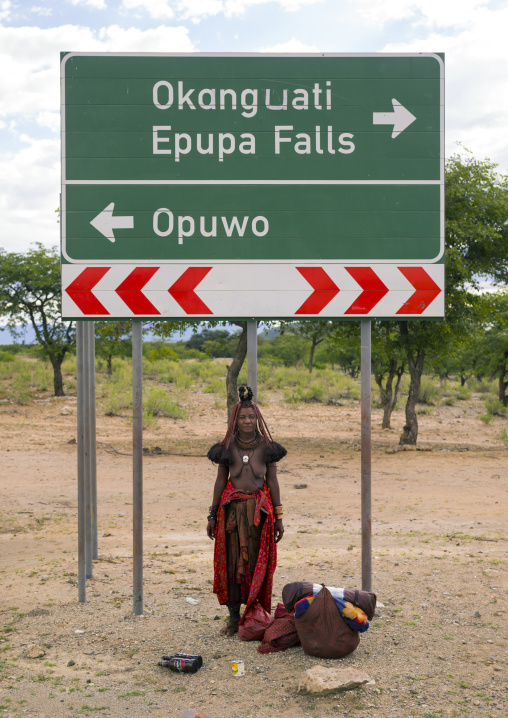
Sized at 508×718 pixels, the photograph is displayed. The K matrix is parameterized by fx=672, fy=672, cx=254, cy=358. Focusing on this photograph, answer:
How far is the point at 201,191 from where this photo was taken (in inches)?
192

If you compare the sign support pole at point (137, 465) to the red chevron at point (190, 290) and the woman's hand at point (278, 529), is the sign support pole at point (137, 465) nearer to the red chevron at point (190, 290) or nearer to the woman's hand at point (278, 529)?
the red chevron at point (190, 290)

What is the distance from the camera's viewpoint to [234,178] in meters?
4.88

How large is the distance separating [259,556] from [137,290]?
6.79 feet

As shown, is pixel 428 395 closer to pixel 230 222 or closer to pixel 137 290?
pixel 230 222

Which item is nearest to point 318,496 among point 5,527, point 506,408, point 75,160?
point 5,527

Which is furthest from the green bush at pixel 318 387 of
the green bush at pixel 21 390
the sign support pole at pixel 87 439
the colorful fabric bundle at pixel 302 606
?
the colorful fabric bundle at pixel 302 606

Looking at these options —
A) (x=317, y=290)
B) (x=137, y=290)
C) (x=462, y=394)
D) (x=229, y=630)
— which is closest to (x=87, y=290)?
(x=137, y=290)

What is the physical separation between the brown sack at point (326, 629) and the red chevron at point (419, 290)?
81.3 inches

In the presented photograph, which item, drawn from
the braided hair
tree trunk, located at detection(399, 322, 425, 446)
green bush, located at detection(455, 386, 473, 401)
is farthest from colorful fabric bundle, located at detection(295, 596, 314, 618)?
green bush, located at detection(455, 386, 473, 401)

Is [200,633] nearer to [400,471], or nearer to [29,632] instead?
[29,632]

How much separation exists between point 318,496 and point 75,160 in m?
7.25

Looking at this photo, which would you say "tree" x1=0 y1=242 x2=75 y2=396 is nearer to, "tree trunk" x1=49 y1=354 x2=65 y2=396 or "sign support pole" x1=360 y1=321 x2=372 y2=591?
"tree trunk" x1=49 y1=354 x2=65 y2=396

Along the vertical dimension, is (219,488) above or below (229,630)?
above

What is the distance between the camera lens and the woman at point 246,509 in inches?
179
